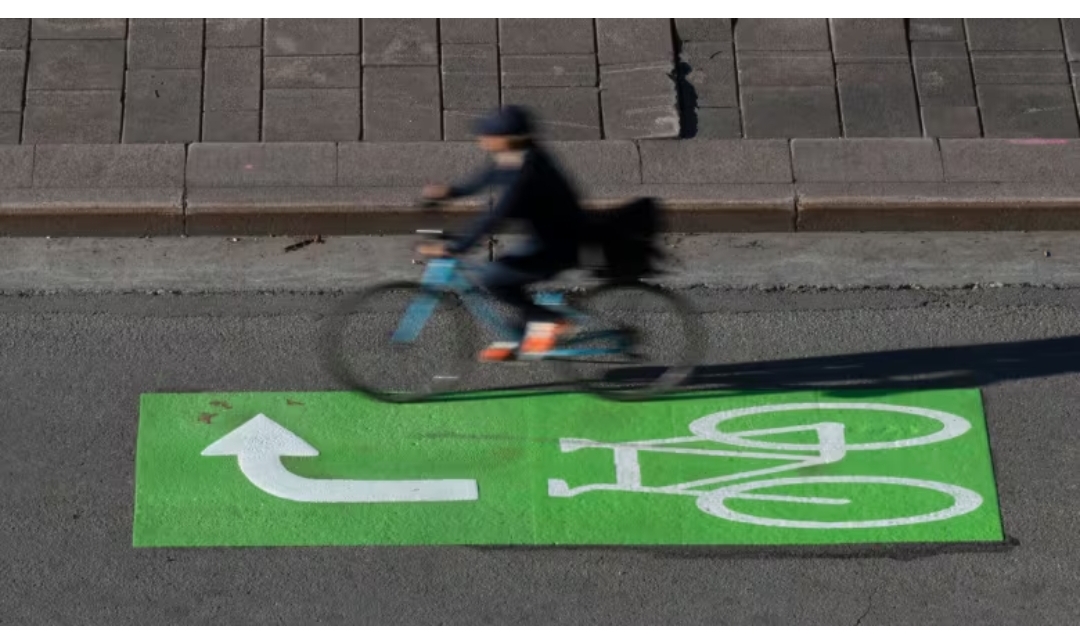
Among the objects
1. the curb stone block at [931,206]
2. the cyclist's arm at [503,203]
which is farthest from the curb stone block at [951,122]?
the cyclist's arm at [503,203]

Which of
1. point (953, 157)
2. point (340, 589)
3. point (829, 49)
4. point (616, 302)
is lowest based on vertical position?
point (340, 589)

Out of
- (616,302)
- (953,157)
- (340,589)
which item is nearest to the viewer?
(340,589)

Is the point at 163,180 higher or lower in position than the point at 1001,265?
higher

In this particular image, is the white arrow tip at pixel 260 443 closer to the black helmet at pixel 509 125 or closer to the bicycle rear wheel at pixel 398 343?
the bicycle rear wheel at pixel 398 343

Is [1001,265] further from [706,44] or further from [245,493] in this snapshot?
[245,493]

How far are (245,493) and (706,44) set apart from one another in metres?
4.17

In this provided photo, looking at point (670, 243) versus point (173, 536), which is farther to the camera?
point (670, 243)

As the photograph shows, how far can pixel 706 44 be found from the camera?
9.95 meters

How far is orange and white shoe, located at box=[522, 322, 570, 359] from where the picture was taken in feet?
28.4

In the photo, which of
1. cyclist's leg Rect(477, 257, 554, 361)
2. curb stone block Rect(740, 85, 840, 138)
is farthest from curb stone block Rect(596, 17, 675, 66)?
cyclist's leg Rect(477, 257, 554, 361)

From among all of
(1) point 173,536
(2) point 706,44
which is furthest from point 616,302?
(1) point 173,536

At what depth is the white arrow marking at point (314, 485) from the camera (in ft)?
27.5

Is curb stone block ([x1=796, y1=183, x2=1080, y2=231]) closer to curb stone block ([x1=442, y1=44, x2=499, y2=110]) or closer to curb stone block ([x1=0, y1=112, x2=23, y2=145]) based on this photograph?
curb stone block ([x1=442, y1=44, x2=499, y2=110])

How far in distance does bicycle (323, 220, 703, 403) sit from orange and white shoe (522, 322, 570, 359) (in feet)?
0.20
